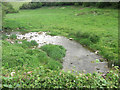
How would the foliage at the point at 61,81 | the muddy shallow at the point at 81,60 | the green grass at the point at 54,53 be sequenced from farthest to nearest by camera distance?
the green grass at the point at 54,53 < the muddy shallow at the point at 81,60 < the foliage at the point at 61,81

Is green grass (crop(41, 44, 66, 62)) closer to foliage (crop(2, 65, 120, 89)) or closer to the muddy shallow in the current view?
the muddy shallow

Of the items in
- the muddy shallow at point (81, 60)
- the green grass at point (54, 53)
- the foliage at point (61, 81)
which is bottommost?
the muddy shallow at point (81, 60)

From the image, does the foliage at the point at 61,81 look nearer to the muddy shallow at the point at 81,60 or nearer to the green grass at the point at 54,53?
the muddy shallow at the point at 81,60

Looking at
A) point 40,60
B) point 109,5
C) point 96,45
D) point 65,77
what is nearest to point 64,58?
point 40,60

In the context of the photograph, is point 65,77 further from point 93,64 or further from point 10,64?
point 93,64

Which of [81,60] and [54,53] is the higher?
[54,53]

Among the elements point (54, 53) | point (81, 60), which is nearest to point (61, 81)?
point (81, 60)

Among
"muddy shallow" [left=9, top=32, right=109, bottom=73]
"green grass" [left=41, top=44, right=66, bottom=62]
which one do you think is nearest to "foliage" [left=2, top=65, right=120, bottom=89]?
"muddy shallow" [left=9, top=32, right=109, bottom=73]

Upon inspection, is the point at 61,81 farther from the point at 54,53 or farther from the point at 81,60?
the point at 54,53

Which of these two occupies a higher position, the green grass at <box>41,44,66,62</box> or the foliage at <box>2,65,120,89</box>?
the foliage at <box>2,65,120,89</box>

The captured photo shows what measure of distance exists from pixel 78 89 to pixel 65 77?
465mm

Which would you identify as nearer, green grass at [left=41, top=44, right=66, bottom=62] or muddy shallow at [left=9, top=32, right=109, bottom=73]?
muddy shallow at [left=9, top=32, right=109, bottom=73]

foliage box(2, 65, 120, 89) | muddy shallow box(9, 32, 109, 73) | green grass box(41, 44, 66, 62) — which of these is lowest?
muddy shallow box(9, 32, 109, 73)

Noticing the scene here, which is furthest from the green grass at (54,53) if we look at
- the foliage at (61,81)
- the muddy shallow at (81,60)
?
the foliage at (61,81)
